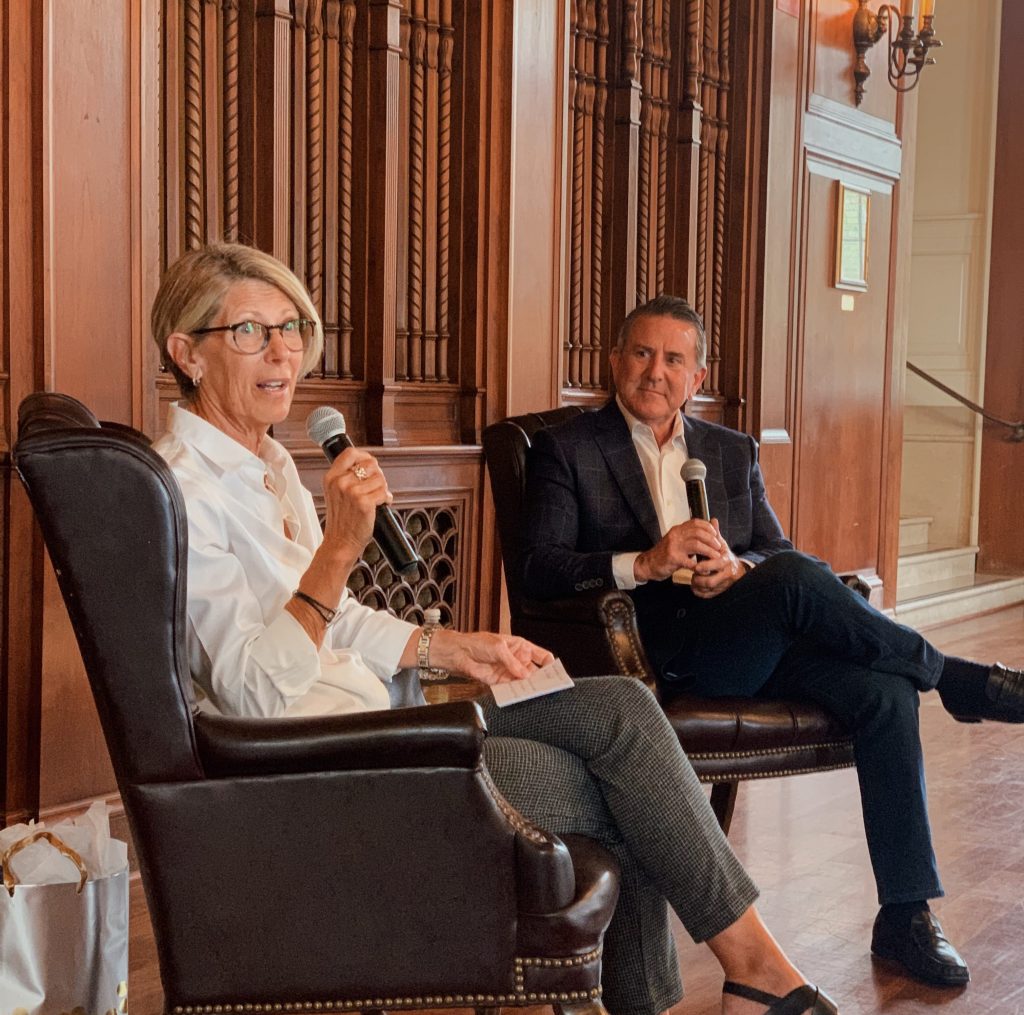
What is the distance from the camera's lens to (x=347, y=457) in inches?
76.8

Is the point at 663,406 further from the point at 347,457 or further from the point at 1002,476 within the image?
the point at 1002,476

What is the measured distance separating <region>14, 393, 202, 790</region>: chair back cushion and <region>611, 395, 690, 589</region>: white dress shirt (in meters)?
1.74

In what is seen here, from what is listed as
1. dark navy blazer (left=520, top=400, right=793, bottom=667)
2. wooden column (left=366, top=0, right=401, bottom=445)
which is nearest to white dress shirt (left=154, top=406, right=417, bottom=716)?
dark navy blazer (left=520, top=400, right=793, bottom=667)

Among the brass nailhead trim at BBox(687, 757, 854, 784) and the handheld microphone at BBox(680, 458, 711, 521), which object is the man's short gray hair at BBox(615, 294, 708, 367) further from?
the brass nailhead trim at BBox(687, 757, 854, 784)

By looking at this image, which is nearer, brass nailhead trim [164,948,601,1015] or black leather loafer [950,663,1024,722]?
brass nailhead trim [164,948,601,1015]

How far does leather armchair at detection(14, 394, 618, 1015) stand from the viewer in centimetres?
171

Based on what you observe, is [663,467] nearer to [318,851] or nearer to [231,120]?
[231,120]

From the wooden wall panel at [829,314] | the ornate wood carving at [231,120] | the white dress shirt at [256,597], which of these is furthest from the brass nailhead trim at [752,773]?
the wooden wall panel at [829,314]

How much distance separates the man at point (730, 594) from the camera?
9.11 feet

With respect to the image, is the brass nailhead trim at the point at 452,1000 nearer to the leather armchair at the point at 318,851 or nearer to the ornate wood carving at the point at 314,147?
the leather armchair at the point at 318,851

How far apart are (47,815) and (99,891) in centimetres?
98

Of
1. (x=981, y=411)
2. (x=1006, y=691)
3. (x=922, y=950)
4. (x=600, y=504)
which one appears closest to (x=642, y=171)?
(x=600, y=504)

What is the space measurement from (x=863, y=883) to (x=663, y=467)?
1.04m

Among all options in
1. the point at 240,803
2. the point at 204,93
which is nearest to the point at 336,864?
the point at 240,803
